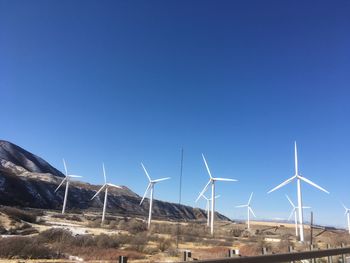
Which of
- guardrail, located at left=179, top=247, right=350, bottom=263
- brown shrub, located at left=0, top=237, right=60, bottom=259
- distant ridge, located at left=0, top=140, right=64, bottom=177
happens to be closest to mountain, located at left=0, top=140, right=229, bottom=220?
distant ridge, located at left=0, top=140, right=64, bottom=177

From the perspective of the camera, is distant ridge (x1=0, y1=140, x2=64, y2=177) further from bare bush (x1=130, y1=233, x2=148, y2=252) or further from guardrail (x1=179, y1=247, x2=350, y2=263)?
guardrail (x1=179, y1=247, x2=350, y2=263)

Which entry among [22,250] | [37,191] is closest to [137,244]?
[22,250]

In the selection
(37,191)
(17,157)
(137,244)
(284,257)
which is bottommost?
(284,257)

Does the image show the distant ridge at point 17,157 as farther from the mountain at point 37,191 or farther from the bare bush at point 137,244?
the bare bush at point 137,244

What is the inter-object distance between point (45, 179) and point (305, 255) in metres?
149

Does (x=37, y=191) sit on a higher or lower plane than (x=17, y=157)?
lower

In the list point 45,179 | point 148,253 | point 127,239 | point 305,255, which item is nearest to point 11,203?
point 45,179

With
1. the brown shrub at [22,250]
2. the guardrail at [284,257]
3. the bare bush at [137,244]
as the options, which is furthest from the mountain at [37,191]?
the guardrail at [284,257]

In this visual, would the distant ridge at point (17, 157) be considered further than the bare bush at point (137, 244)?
Yes

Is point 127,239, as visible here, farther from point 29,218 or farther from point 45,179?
point 45,179

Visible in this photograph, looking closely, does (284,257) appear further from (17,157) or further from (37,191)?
(17,157)

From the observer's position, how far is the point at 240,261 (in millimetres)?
7977

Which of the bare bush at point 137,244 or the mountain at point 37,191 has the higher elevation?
the mountain at point 37,191

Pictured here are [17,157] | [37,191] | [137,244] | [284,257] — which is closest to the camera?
A: [284,257]
